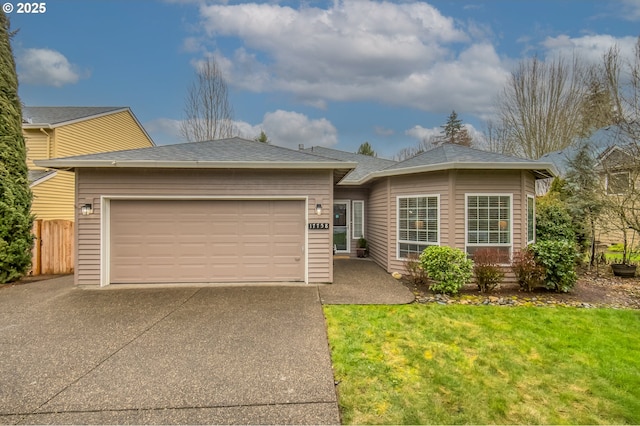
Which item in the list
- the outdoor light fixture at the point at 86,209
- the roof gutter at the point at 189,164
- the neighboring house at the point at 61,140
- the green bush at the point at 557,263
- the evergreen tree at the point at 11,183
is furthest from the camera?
the neighboring house at the point at 61,140

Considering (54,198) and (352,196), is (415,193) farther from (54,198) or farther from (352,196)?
(54,198)

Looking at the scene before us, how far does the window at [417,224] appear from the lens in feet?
24.4

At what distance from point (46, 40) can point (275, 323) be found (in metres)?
13.5

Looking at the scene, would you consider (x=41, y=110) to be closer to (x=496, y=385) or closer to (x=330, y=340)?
(x=330, y=340)

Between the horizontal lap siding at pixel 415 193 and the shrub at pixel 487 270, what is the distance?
829 mm

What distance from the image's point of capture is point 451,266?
6.34 m

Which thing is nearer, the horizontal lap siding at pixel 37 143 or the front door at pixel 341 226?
the horizontal lap siding at pixel 37 143

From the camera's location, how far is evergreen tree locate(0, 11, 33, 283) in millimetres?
7316

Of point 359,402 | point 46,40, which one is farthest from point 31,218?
point 359,402

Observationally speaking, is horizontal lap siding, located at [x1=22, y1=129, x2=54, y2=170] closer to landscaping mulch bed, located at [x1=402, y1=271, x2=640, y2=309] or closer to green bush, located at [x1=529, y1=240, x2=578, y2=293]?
landscaping mulch bed, located at [x1=402, y1=271, x2=640, y2=309]

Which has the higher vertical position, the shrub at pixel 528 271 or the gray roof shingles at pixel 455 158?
the gray roof shingles at pixel 455 158

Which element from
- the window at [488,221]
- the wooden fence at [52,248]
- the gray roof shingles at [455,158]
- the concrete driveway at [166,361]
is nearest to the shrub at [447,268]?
the window at [488,221]

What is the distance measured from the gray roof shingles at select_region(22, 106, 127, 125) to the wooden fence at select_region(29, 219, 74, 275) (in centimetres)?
506

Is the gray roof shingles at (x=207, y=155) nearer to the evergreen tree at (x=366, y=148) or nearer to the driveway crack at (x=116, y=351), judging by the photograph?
the driveway crack at (x=116, y=351)
